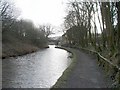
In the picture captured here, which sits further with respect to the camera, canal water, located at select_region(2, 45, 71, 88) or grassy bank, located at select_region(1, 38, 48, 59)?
grassy bank, located at select_region(1, 38, 48, 59)

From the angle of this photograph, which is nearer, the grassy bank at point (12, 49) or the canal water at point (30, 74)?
the canal water at point (30, 74)

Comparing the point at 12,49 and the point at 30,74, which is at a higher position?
the point at 12,49

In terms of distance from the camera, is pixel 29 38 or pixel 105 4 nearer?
pixel 105 4

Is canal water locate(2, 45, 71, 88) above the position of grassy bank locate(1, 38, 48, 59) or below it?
below

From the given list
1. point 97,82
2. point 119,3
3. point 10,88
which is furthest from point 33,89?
point 119,3

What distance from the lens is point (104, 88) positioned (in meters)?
11.9

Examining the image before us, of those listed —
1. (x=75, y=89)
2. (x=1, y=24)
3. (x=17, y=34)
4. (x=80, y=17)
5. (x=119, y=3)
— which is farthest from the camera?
(x=17, y=34)

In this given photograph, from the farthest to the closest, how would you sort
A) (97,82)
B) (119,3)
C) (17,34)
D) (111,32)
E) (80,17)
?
(17,34) → (80,17) → (111,32) → (119,3) → (97,82)

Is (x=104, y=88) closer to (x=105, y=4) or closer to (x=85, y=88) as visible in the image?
(x=85, y=88)

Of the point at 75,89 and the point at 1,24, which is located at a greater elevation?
the point at 1,24

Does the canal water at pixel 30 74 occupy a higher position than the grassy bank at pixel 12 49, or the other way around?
the grassy bank at pixel 12 49

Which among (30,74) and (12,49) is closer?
(30,74)

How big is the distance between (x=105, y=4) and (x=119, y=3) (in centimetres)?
725

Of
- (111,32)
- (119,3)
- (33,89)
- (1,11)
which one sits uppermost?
(1,11)
